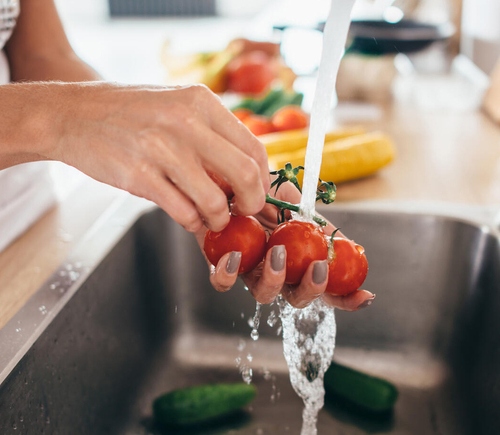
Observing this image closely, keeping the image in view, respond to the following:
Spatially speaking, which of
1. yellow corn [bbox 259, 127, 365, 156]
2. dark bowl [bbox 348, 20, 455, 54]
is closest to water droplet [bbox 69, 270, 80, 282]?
yellow corn [bbox 259, 127, 365, 156]

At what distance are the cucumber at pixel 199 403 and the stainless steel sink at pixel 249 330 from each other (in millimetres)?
25

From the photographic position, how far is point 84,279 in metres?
0.82

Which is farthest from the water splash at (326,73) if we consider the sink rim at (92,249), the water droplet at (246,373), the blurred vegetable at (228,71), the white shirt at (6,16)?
the blurred vegetable at (228,71)

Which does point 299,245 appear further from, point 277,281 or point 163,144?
point 163,144

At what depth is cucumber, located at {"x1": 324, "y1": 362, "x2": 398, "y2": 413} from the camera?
0.90 metres

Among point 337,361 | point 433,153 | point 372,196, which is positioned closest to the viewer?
point 337,361

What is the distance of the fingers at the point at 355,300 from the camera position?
0.69m

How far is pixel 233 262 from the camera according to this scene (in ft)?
2.02

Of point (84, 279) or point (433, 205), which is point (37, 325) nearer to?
point (84, 279)

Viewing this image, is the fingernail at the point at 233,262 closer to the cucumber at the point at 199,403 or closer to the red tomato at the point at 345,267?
the red tomato at the point at 345,267

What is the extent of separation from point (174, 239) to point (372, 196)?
1.30 feet

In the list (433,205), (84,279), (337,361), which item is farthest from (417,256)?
(84,279)

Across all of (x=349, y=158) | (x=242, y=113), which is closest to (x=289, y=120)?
(x=242, y=113)

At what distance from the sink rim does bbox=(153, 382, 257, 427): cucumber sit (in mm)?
232
